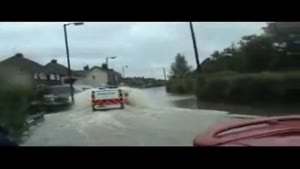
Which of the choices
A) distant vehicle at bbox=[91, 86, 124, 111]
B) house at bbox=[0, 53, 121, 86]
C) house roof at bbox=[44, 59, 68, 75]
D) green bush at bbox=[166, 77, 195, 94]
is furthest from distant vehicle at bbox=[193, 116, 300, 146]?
house roof at bbox=[44, 59, 68, 75]

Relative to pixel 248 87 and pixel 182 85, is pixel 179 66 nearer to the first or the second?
pixel 182 85

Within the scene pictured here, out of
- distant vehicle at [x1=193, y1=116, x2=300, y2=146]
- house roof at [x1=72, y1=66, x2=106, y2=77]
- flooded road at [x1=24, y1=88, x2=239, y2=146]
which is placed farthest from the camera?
house roof at [x1=72, y1=66, x2=106, y2=77]

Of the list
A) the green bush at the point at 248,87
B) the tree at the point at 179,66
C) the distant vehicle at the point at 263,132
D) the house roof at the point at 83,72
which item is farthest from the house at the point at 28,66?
the distant vehicle at the point at 263,132

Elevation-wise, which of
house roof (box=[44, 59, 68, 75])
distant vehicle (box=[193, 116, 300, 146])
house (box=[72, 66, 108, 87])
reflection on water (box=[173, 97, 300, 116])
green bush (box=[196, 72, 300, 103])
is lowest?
distant vehicle (box=[193, 116, 300, 146])

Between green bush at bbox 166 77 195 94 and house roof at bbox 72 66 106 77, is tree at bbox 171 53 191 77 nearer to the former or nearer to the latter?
green bush at bbox 166 77 195 94

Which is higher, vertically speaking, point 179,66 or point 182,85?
point 179,66

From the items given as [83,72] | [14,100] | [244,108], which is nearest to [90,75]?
[83,72]
